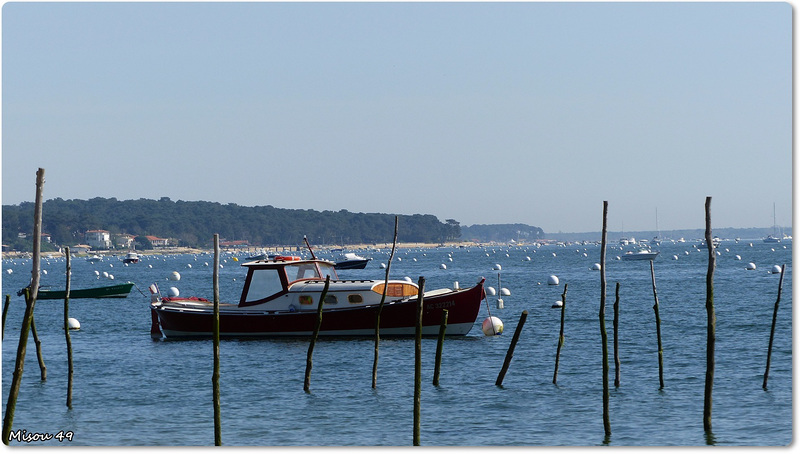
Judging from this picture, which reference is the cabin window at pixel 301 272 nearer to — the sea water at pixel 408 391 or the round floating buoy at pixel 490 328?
the sea water at pixel 408 391

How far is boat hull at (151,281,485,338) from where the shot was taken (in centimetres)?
3688

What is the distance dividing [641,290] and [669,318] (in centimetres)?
2613

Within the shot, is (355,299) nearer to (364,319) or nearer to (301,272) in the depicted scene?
(364,319)

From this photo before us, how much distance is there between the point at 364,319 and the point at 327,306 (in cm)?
159

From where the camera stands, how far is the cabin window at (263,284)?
3803 centimetres

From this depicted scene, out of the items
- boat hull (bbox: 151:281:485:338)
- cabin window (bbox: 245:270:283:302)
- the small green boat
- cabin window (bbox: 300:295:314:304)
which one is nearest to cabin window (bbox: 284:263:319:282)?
cabin window (bbox: 245:270:283:302)

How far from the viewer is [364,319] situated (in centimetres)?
3722

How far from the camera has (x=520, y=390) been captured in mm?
27062

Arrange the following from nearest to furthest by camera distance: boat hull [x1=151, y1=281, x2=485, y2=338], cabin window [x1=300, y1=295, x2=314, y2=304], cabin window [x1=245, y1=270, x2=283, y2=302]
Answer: boat hull [x1=151, y1=281, x2=485, y2=338], cabin window [x1=300, y1=295, x2=314, y2=304], cabin window [x1=245, y1=270, x2=283, y2=302]

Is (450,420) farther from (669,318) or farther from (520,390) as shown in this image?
(669,318)

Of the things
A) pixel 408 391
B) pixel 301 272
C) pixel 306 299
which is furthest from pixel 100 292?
pixel 408 391

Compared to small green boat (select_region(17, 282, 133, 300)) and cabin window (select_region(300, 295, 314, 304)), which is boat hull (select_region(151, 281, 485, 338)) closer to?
cabin window (select_region(300, 295, 314, 304))

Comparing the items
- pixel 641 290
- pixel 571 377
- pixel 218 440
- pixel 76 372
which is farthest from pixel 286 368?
pixel 641 290

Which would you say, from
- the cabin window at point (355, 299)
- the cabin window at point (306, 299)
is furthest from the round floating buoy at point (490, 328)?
the cabin window at point (306, 299)
